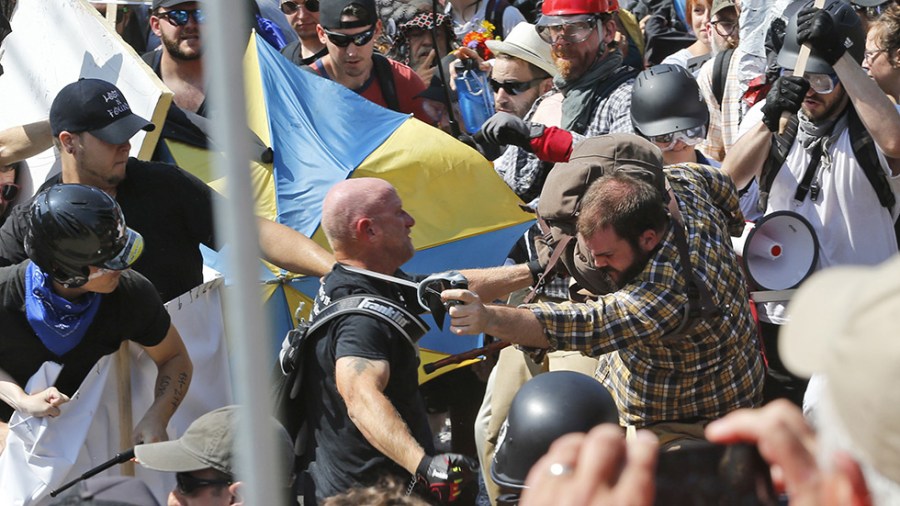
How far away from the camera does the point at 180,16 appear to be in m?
6.35

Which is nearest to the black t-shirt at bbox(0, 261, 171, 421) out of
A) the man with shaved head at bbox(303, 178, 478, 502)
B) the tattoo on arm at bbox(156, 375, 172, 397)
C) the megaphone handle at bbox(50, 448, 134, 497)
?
the tattoo on arm at bbox(156, 375, 172, 397)

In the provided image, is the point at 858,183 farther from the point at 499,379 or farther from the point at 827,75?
the point at 499,379

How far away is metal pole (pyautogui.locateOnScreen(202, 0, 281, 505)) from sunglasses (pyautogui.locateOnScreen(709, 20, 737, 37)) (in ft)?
19.6

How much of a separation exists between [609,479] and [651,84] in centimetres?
381

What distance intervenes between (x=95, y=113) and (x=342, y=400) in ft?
5.15

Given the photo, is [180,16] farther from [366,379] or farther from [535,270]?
[366,379]

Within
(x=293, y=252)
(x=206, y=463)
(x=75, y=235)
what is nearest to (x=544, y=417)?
(x=206, y=463)

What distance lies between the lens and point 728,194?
4645 mm

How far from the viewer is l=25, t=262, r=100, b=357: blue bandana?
4324 mm

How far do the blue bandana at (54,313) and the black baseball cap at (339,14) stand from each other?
2578 millimetres

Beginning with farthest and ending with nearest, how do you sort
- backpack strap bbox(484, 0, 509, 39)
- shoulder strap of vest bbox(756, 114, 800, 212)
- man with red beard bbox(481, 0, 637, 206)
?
1. backpack strap bbox(484, 0, 509, 39)
2. man with red beard bbox(481, 0, 637, 206)
3. shoulder strap of vest bbox(756, 114, 800, 212)

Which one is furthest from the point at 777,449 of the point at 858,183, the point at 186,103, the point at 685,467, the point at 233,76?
the point at 186,103

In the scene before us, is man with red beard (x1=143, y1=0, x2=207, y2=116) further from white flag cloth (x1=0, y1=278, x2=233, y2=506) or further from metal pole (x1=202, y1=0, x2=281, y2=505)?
metal pole (x1=202, y1=0, x2=281, y2=505)

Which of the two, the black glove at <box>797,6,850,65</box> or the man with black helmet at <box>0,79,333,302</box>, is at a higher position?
the black glove at <box>797,6,850,65</box>
